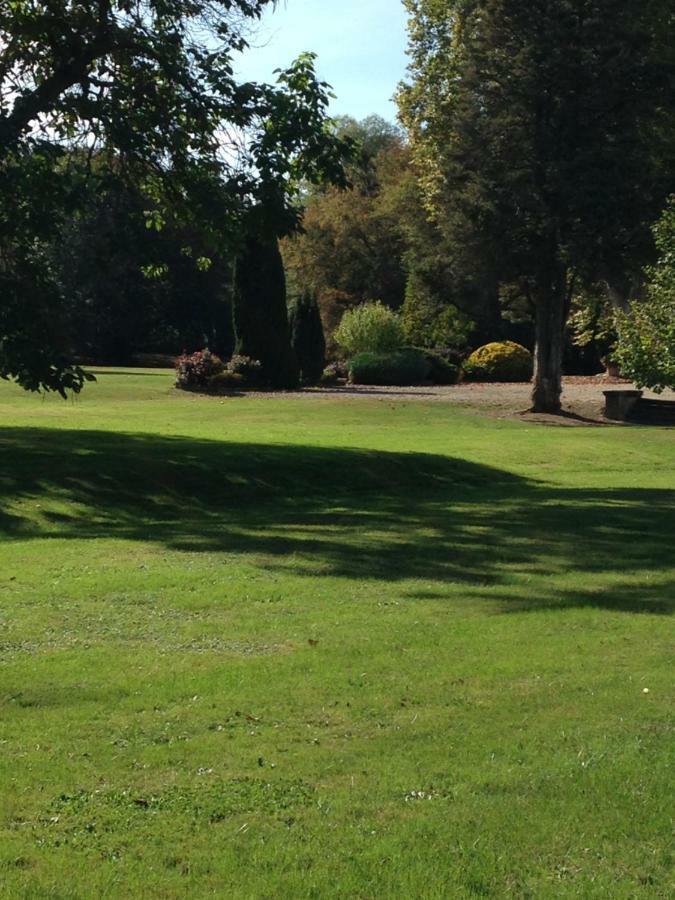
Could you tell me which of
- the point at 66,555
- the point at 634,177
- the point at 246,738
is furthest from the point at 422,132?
the point at 246,738

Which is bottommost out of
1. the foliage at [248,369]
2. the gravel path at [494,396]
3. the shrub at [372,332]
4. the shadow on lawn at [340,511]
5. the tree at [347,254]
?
the shadow on lawn at [340,511]

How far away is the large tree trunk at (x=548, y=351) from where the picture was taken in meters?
34.1

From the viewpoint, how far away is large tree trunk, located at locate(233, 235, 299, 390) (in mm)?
38781

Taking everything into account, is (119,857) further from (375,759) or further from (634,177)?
(634,177)

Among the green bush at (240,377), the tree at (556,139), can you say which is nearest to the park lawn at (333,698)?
the tree at (556,139)

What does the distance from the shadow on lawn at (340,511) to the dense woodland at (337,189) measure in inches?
76.2

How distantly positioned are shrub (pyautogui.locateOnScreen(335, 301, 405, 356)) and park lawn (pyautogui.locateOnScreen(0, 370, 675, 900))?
2893 cm

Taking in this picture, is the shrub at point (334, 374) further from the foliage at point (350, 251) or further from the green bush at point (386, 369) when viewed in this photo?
the foliage at point (350, 251)

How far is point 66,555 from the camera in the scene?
40.3 feet

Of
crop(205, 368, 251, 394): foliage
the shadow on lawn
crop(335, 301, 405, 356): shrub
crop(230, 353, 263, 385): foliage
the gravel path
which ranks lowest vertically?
the shadow on lawn

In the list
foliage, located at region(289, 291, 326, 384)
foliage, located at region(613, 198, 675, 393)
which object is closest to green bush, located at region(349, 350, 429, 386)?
foliage, located at region(289, 291, 326, 384)

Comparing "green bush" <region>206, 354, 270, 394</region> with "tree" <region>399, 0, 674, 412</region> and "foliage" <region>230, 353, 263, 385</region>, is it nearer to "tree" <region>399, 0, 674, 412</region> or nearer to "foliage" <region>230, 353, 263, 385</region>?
"foliage" <region>230, 353, 263, 385</region>

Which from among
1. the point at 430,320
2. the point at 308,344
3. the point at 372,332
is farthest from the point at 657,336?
the point at 372,332

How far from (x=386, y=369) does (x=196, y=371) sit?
7.98 m
